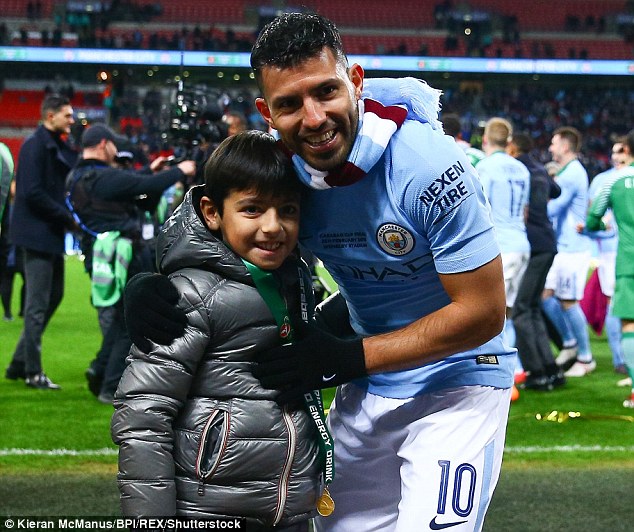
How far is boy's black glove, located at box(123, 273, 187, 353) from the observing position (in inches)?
91.6

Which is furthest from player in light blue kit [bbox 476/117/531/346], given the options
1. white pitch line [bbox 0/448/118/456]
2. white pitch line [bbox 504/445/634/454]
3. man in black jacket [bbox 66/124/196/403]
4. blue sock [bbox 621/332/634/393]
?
white pitch line [bbox 0/448/118/456]

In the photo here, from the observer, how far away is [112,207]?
22.3ft

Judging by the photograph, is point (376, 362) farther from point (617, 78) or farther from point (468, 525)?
point (617, 78)

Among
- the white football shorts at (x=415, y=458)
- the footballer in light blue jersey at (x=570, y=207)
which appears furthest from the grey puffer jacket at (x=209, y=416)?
the footballer in light blue jersey at (x=570, y=207)

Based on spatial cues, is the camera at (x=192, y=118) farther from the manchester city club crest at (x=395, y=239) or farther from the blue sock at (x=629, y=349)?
the manchester city club crest at (x=395, y=239)

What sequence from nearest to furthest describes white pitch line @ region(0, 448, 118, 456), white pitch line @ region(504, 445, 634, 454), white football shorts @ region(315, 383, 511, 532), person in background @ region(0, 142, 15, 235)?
white football shorts @ region(315, 383, 511, 532) < person in background @ region(0, 142, 15, 235) < white pitch line @ region(0, 448, 118, 456) < white pitch line @ region(504, 445, 634, 454)

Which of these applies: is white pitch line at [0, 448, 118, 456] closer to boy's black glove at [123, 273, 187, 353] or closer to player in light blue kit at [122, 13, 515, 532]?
player in light blue kit at [122, 13, 515, 532]

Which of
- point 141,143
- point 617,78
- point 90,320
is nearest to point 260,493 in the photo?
point 90,320

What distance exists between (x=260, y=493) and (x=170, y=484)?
0.25 m

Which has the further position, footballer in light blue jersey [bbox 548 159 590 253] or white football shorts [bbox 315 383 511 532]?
footballer in light blue jersey [bbox 548 159 590 253]

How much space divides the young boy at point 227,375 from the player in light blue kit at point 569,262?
638 centimetres

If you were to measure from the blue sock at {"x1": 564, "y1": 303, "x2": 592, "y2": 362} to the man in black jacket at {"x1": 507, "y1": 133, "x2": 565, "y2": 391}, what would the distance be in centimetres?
55

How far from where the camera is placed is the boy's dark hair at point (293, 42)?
233cm

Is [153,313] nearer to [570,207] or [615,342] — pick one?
[615,342]
